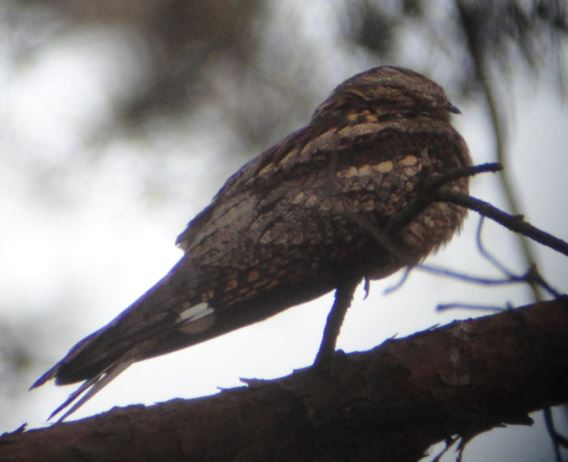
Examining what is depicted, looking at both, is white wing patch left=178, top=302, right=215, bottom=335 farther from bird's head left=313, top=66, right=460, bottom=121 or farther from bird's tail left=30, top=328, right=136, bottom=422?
bird's head left=313, top=66, right=460, bottom=121

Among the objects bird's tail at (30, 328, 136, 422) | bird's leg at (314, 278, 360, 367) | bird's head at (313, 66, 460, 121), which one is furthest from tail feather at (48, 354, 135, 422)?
bird's head at (313, 66, 460, 121)

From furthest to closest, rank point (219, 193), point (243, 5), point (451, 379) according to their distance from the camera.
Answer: point (243, 5) → point (219, 193) → point (451, 379)

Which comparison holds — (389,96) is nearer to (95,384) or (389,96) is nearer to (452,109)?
(452,109)

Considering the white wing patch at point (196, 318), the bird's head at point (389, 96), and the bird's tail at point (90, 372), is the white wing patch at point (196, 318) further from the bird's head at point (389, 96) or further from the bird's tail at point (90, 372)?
the bird's head at point (389, 96)

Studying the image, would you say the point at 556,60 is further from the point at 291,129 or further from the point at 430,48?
the point at 291,129

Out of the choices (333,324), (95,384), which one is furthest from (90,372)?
(333,324)

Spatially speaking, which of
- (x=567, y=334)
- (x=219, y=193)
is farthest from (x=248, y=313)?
(x=567, y=334)

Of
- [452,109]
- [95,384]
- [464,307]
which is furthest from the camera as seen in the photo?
[452,109]
